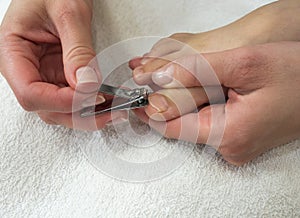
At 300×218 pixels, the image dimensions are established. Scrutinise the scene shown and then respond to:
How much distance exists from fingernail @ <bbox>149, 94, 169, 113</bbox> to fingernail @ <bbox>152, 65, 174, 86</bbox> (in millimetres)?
27

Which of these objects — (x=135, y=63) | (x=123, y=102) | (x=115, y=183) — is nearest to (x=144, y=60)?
(x=135, y=63)

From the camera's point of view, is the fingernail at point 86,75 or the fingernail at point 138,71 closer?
the fingernail at point 86,75

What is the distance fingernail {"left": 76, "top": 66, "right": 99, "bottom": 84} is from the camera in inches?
27.2

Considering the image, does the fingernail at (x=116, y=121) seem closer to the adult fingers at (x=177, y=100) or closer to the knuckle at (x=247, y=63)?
the adult fingers at (x=177, y=100)

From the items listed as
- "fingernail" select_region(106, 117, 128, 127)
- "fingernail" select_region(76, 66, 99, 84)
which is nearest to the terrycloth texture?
"fingernail" select_region(106, 117, 128, 127)

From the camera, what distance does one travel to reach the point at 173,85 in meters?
0.77

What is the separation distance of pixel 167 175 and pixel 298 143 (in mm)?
241

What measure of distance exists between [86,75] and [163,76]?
0.46 feet

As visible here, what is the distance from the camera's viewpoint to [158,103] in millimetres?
761

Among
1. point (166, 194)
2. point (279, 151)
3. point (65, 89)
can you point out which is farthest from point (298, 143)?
point (65, 89)

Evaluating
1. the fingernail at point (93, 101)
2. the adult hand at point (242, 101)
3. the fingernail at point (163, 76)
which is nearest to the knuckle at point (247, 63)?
the adult hand at point (242, 101)

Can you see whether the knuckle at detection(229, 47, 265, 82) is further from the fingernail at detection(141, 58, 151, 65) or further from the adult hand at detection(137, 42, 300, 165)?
the fingernail at detection(141, 58, 151, 65)

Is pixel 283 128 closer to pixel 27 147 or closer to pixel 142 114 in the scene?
pixel 142 114

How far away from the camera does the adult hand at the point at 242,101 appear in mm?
738
